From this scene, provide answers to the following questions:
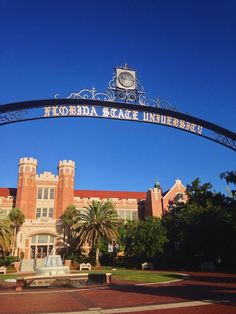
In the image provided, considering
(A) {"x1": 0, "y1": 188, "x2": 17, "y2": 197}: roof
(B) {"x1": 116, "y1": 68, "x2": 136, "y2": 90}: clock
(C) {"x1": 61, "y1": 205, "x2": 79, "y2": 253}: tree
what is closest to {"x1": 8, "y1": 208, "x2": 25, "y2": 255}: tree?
(C) {"x1": 61, "y1": 205, "x2": 79, "y2": 253}: tree

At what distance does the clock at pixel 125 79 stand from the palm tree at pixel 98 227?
3457 cm

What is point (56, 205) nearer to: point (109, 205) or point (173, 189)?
point (109, 205)

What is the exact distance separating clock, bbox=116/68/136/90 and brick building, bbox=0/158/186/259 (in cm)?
4281

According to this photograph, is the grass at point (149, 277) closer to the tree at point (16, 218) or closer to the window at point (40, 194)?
the tree at point (16, 218)

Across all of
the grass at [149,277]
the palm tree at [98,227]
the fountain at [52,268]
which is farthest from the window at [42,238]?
the fountain at [52,268]

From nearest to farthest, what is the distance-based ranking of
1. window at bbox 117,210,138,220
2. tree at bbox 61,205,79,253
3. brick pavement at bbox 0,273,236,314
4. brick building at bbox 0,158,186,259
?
brick pavement at bbox 0,273,236,314
tree at bbox 61,205,79,253
brick building at bbox 0,158,186,259
window at bbox 117,210,138,220

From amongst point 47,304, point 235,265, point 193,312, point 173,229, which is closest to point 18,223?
point 173,229

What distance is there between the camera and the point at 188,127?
14094 mm

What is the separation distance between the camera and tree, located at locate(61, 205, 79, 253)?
168ft

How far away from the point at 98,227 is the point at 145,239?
276 inches

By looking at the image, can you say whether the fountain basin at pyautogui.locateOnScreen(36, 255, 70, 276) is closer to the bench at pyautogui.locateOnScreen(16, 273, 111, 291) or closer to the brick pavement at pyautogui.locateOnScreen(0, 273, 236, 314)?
the bench at pyautogui.locateOnScreen(16, 273, 111, 291)

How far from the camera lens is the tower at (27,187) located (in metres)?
54.8

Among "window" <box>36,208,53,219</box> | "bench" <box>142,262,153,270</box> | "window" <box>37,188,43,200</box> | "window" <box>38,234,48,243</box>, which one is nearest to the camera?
"bench" <box>142,262,153,270</box>

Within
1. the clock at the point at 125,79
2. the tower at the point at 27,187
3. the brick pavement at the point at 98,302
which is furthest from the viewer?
the tower at the point at 27,187
